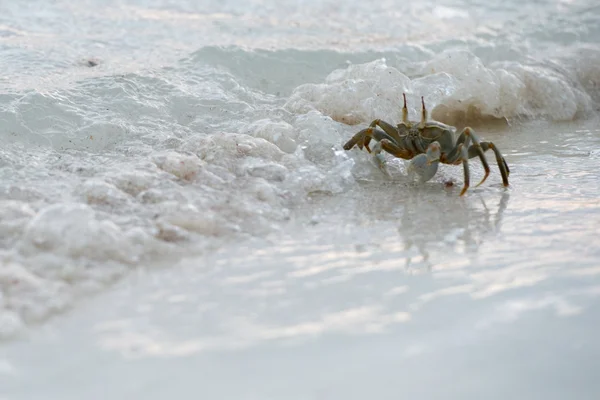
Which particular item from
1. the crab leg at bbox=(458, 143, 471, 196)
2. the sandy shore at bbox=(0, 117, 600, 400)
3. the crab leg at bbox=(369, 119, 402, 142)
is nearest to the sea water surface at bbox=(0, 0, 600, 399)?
the sandy shore at bbox=(0, 117, 600, 400)

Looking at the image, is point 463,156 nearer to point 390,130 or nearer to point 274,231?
point 390,130

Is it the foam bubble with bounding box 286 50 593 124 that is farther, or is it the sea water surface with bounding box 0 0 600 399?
the foam bubble with bounding box 286 50 593 124

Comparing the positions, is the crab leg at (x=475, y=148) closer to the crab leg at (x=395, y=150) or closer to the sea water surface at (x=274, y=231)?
the sea water surface at (x=274, y=231)

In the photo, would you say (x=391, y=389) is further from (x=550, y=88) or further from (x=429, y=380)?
(x=550, y=88)

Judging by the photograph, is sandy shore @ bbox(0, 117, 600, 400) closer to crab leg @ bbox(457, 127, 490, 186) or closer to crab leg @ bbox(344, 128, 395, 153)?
crab leg @ bbox(457, 127, 490, 186)

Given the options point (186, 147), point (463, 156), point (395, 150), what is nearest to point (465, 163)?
point (463, 156)

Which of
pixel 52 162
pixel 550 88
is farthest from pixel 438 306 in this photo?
pixel 550 88

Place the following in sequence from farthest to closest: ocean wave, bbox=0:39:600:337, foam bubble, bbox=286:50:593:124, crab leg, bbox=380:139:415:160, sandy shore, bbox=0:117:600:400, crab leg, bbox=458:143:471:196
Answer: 1. foam bubble, bbox=286:50:593:124
2. crab leg, bbox=380:139:415:160
3. crab leg, bbox=458:143:471:196
4. ocean wave, bbox=0:39:600:337
5. sandy shore, bbox=0:117:600:400
